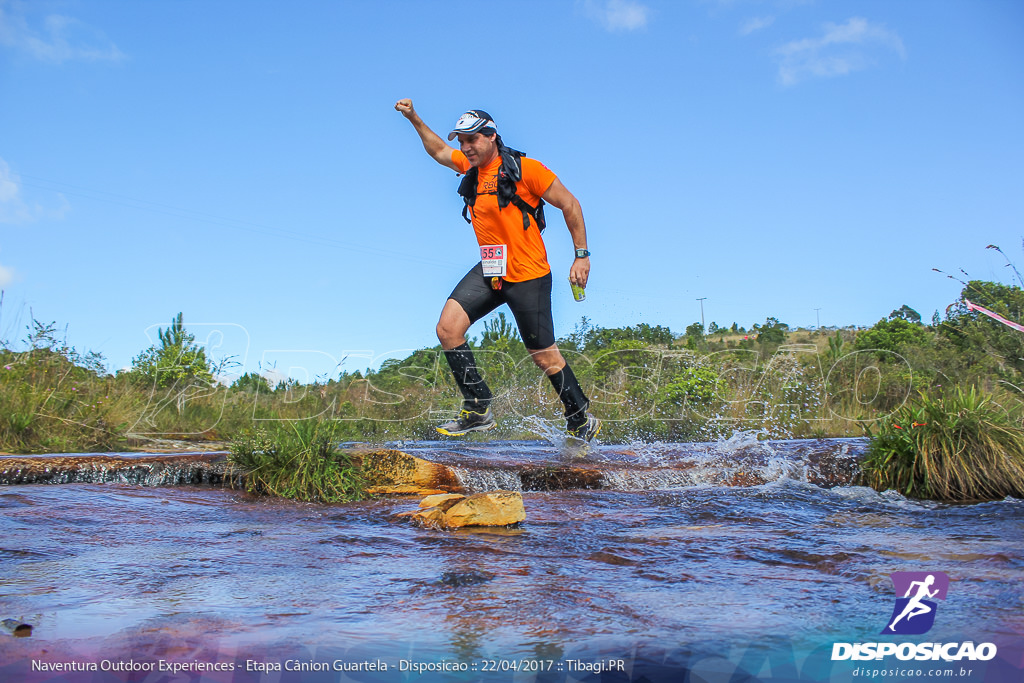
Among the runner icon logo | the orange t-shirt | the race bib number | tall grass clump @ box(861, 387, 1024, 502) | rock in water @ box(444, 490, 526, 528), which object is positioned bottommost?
the runner icon logo

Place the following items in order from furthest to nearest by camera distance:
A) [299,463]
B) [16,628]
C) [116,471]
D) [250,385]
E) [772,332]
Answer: [772,332]
[250,385]
[116,471]
[299,463]
[16,628]

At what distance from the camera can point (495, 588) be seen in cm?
243

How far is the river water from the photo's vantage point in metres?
1.78

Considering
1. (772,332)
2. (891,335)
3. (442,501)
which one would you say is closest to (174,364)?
(442,501)

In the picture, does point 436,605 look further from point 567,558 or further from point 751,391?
point 751,391

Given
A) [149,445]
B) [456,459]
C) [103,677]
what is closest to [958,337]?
[456,459]

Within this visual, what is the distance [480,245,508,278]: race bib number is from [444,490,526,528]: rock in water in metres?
1.99

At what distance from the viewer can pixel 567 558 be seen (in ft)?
9.53

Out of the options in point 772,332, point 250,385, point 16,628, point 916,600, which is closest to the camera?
point 16,628

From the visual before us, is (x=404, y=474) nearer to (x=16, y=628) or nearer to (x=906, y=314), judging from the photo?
(x=16, y=628)

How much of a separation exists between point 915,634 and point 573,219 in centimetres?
393

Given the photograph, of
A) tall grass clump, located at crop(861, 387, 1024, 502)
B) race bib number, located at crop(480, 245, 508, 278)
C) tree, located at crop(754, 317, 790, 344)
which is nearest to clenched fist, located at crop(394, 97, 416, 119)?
race bib number, located at crop(480, 245, 508, 278)

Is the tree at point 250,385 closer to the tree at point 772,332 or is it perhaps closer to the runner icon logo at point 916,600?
the runner icon logo at point 916,600

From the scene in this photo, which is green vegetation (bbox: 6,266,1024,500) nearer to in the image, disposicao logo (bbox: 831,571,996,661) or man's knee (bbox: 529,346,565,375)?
man's knee (bbox: 529,346,565,375)
